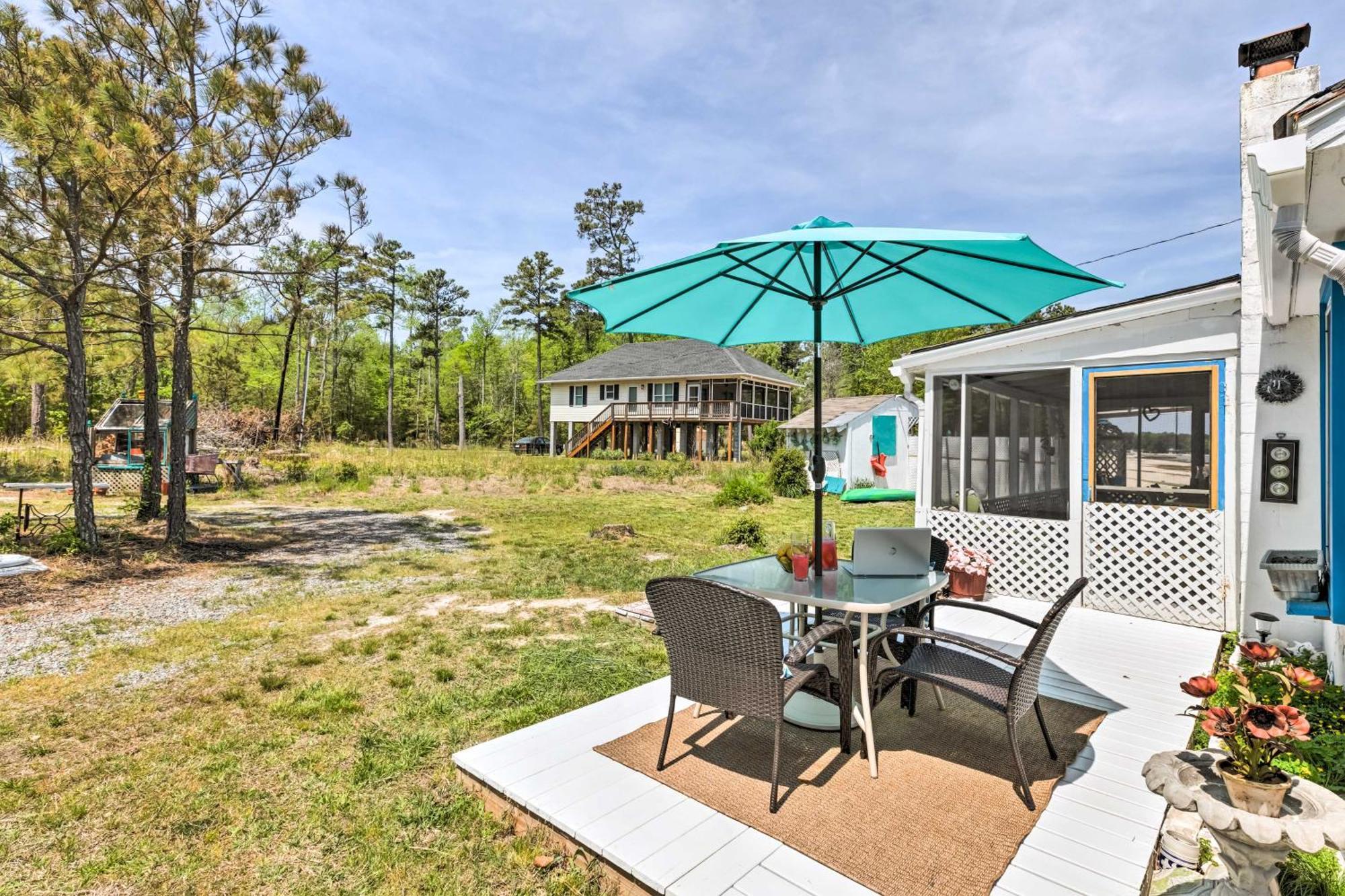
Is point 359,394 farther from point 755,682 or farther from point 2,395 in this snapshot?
point 755,682

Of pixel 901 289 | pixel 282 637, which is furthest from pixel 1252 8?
pixel 282 637

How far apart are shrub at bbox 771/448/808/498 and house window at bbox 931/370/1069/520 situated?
8.35m

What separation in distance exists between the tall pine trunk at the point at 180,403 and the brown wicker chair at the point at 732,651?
853 centimetres

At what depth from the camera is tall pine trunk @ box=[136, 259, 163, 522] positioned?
9.36 meters

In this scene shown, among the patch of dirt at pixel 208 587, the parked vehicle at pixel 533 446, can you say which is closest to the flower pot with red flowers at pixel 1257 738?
the patch of dirt at pixel 208 587

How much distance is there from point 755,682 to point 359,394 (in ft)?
135

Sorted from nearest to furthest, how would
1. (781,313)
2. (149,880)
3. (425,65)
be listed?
(149,880)
(781,313)
(425,65)

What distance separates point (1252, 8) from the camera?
7.00m

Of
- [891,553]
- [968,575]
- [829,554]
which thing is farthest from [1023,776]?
[968,575]

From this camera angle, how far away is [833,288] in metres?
3.67

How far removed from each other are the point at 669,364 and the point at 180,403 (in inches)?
882

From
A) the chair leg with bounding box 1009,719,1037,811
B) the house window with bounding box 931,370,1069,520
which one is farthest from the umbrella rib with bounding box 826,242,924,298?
the house window with bounding box 931,370,1069,520

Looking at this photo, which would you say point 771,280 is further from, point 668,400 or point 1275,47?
point 668,400

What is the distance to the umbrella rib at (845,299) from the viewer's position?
384cm
